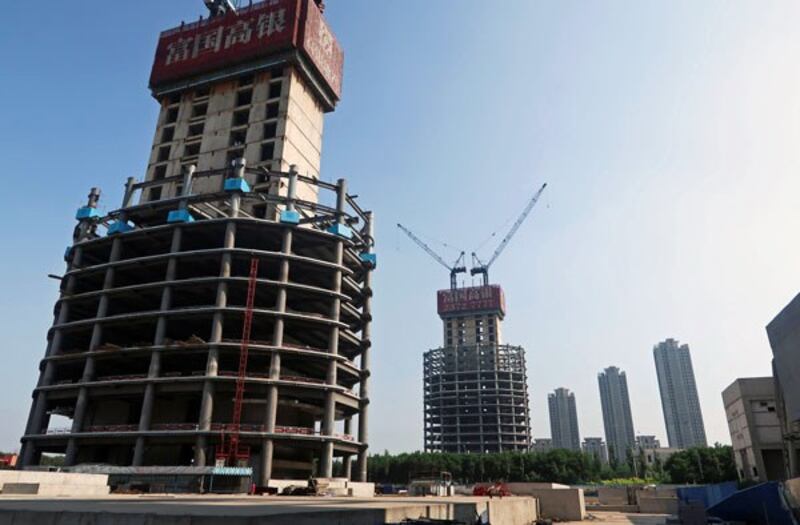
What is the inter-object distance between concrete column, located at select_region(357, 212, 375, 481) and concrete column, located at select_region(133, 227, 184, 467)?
80.1ft

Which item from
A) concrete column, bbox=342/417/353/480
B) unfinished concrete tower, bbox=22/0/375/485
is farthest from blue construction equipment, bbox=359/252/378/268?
concrete column, bbox=342/417/353/480

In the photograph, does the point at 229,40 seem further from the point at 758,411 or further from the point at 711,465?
the point at 711,465

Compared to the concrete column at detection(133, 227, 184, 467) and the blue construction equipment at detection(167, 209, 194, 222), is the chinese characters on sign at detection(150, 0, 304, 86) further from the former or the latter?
the blue construction equipment at detection(167, 209, 194, 222)

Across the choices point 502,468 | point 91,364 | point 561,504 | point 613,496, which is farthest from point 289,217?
point 502,468

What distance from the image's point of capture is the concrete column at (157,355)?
55.2 metres

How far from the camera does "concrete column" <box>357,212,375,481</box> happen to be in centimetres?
6694

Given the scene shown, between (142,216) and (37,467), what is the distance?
31118mm

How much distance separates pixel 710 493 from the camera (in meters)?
46.4

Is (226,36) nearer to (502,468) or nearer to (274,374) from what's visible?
(274,374)

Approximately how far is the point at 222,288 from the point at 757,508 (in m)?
50.4

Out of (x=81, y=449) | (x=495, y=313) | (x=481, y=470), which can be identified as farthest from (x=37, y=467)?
(x=495, y=313)

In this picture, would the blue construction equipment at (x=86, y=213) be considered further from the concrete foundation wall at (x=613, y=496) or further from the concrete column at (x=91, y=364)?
the concrete foundation wall at (x=613, y=496)

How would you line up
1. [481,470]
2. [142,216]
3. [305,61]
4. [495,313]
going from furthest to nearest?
[495,313] → [481,470] → [305,61] → [142,216]

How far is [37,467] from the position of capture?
5641 centimetres
